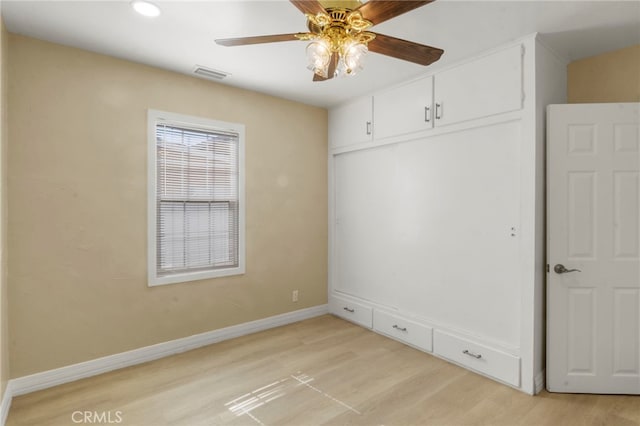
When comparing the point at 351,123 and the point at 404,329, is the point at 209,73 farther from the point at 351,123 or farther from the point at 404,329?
the point at 404,329

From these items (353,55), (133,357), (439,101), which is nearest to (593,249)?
(439,101)

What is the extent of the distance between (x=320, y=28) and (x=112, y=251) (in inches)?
97.1

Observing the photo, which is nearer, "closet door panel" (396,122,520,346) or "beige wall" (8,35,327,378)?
"beige wall" (8,35,327,378)

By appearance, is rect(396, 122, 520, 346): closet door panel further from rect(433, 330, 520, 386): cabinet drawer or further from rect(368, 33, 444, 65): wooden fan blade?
rect(368, 33, 444, 65): wooden fan blade

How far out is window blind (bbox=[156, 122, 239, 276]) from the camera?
313 cm

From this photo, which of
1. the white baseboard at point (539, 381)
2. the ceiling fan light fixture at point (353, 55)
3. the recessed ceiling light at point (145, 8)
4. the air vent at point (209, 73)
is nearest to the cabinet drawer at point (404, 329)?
the white baseboard at point (539, 381)

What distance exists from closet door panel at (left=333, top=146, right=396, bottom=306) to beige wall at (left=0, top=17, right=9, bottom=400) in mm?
3073

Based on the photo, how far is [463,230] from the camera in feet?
9.66

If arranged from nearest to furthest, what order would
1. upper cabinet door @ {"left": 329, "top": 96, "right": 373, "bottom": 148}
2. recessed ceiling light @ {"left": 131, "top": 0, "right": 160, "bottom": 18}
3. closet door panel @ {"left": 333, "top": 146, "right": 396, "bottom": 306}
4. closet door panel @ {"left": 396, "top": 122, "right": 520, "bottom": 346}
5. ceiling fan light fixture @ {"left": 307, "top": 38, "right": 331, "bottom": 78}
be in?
ceiling fan light fixture @ {"left": 307, "top": 38, "right": 331, "bottom": 78}, recessed ceiling light @ {"left": 131, "top": 0, "right": 160, "bottom": 18}, closet door panel @ {"left": 396, "top": 122, "right": 520, "bottom": 346}, closet door panel @ {"left": 333, "top": 146, "right": 396, "bottom": 306}, upper cabinet door @ {"left": 329, "top": 96, "right": 373, "bottom": 148}

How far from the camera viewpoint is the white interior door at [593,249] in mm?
2418

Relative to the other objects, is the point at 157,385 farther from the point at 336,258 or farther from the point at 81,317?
the point at 336,258

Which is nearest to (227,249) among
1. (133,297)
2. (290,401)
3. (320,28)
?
(133,297)

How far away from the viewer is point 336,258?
4250 millimetres

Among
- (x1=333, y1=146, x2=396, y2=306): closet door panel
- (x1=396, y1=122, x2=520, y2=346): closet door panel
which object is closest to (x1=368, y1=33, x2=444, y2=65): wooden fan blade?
(x1=396, y1=122, x2=520, y2=346): closet door panel
